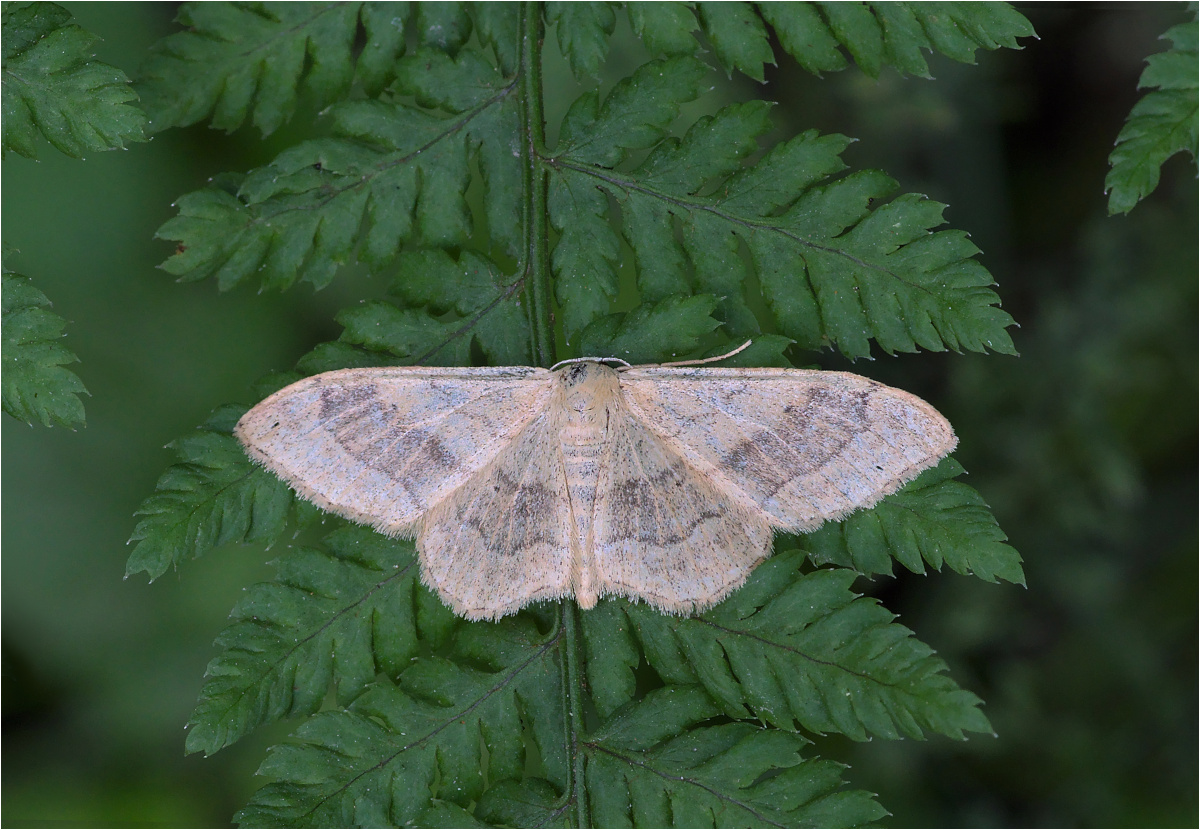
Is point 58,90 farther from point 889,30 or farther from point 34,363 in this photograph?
point 889,30

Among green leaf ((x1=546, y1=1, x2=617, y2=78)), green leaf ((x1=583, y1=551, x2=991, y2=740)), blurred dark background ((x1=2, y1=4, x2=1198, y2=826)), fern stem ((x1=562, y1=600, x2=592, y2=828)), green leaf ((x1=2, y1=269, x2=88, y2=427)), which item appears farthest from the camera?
blurred dark background ((x1=2, y1=4, x2=1198, y2=826))

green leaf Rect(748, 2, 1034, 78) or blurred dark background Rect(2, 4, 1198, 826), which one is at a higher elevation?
green leaf Rect(748, 2, 1034, 78)

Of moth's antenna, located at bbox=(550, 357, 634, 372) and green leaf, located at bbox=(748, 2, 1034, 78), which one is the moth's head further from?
green leaf, located at bbox=(748, 2, 1034, 78)

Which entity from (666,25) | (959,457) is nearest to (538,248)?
(666,25)

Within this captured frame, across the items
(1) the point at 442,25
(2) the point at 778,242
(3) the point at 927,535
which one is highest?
(1) the point at 442,25

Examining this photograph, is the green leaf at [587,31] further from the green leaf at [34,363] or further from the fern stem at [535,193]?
the green leaf at [34,363]

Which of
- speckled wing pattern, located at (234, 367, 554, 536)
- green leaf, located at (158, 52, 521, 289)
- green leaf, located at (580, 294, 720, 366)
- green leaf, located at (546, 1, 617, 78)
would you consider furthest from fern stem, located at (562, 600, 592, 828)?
green leaf, located at (546, 1, 617, 78)

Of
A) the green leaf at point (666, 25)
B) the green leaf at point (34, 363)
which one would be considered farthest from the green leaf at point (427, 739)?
the green leaf at point (666, 25)
